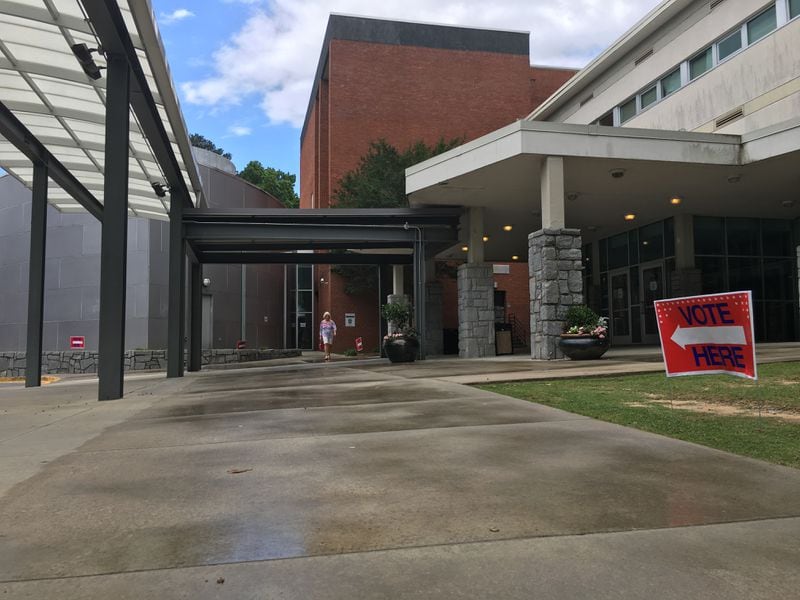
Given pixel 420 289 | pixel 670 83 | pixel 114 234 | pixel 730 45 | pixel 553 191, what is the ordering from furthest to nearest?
pixel 670 83
pixel 420 289
pixel 730 45
pixel 553 191
pixel 114 234

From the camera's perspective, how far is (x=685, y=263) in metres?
20.4

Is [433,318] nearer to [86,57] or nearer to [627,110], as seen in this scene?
[627,110]

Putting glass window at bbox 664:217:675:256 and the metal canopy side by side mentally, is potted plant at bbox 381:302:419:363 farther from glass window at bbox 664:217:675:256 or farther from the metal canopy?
glass window at bbox 664:217:675:256

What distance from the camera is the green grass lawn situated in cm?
488

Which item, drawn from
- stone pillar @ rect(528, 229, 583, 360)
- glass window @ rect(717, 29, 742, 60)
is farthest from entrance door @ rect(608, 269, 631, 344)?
stone pillar @ rect(528, 229, 583, 360)

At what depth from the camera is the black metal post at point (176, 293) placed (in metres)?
16.1

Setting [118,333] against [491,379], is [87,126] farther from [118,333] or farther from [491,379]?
[491,379]

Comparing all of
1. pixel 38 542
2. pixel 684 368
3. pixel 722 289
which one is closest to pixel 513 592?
pixel 38 542

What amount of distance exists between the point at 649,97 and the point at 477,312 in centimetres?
1067

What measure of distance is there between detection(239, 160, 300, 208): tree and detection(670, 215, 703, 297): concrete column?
170 ft

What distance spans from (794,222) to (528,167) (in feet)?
44.0

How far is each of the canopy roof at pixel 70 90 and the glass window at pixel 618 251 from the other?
54.6ft

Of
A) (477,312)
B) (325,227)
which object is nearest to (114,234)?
(325,227)

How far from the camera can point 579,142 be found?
1396 centimetres
